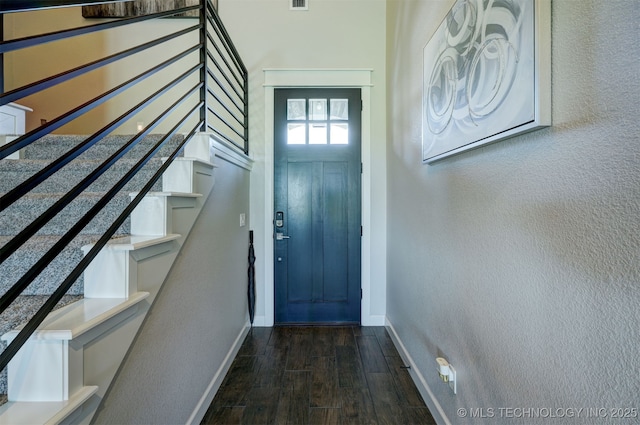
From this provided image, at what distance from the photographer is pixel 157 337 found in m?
1.30

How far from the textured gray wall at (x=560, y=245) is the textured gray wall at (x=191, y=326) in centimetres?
141

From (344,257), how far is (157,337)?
207 centimetres

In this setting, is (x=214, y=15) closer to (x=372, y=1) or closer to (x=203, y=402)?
(x=372, y=1)

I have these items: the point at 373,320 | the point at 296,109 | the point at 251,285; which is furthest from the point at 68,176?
the point at 373,320

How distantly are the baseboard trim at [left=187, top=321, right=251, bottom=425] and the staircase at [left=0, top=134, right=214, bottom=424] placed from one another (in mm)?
971

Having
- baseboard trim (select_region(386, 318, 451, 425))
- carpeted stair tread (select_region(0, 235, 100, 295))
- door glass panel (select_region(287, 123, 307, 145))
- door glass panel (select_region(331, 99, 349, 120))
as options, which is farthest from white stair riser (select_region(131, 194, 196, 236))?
door glass panel (select_region(331, 99, 349, 120))

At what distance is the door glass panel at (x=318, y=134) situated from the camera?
3.11m

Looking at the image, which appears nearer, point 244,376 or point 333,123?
point 244,376

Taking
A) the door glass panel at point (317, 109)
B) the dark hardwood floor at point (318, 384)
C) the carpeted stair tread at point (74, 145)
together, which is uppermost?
the door glass panel at point (317, 109)

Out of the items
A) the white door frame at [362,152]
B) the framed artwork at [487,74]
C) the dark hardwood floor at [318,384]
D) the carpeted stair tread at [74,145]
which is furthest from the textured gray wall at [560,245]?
the carpeted stair tread at [74,145]

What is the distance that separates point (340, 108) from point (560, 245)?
2.63 m

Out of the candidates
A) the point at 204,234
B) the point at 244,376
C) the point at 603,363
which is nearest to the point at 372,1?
the point at 204,234

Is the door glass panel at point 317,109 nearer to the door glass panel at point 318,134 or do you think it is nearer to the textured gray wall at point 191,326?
the door glass panel at point 318,134

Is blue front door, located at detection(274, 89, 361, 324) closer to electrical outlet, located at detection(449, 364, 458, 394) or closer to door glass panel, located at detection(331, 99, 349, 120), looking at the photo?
door glass panel, located at detection(331, 99, 349, 120)
